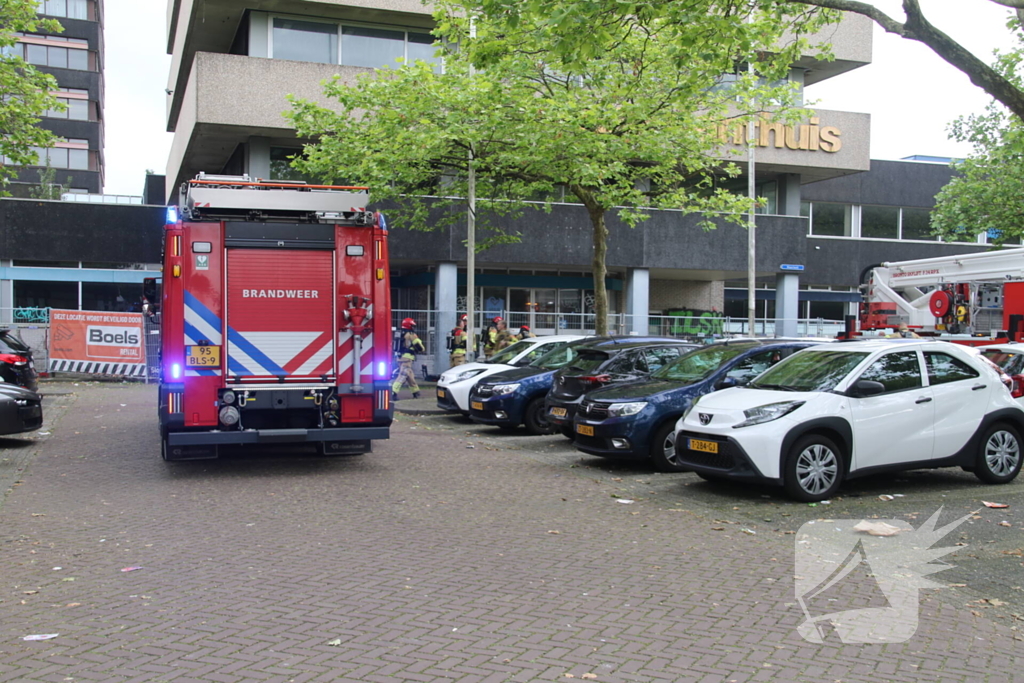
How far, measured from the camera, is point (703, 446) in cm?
950

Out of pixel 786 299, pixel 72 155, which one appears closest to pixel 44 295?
pixel 786 299

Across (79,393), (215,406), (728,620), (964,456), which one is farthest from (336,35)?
(728,620)

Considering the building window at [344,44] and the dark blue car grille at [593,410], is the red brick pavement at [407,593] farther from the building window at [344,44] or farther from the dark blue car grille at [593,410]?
the building window at [344,44]

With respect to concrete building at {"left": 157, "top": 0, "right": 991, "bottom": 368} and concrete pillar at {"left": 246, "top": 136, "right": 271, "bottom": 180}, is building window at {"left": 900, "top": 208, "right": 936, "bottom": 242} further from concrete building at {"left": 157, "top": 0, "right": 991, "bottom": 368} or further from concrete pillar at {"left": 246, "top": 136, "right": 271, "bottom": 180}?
concrete pillar at {"left": 246, "top": 136, "right": 271, "bottom": 180}

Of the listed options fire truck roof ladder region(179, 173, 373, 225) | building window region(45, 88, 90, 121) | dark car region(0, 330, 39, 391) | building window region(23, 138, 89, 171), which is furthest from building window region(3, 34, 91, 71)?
fire truck roof ladder region(179, 173, 373, 225)

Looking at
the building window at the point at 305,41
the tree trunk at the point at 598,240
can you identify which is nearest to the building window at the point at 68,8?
the building window at the point at 305,41

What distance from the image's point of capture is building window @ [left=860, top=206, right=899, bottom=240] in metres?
35.2

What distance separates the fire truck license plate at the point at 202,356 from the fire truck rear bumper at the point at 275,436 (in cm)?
73

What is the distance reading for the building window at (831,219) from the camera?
34.6 metres

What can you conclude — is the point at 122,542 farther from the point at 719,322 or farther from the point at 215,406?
the point at 719,322

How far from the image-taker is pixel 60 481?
34.3 ft

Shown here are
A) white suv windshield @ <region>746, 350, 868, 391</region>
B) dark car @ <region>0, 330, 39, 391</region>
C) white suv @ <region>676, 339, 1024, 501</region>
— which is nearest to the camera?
white suv @ <region>676, 339, 1024, 501</region>

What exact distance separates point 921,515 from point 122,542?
6943mm

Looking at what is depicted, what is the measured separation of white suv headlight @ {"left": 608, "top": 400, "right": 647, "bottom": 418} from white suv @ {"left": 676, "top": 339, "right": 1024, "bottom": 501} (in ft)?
3.59
